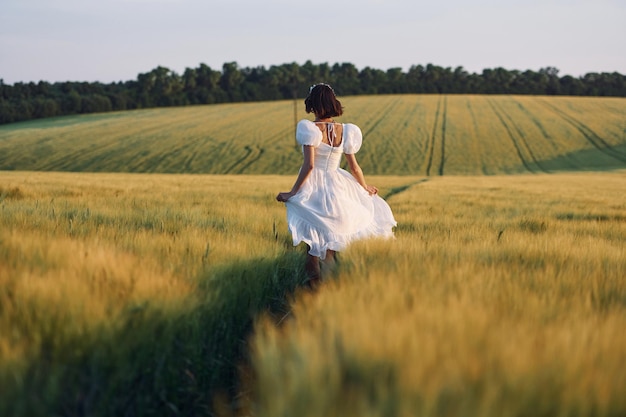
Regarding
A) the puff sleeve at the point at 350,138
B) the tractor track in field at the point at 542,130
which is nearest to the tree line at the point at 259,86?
the tractor track in field at the point at 542,130

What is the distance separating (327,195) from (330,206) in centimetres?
12

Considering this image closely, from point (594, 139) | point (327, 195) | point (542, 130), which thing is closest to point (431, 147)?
point (542, 130)

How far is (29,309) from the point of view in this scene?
179 centimetres

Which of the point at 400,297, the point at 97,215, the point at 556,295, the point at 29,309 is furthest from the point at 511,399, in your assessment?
the point at 97,215

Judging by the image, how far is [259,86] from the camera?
81.7 meters

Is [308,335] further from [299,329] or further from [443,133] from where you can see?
[443,133]

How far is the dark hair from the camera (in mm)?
4992

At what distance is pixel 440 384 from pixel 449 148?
145ft

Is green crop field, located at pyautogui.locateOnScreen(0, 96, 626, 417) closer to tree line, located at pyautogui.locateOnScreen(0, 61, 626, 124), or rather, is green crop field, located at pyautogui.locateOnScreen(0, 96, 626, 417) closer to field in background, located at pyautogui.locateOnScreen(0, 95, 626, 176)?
field in background, located at pyautogui.locateOnScreen(0, 95, 626, 176)

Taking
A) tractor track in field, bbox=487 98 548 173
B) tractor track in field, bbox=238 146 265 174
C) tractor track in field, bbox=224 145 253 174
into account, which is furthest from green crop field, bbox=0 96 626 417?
tractor track in field, bbox=487 98 548 173

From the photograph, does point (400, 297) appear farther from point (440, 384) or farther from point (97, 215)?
point (97, 215)

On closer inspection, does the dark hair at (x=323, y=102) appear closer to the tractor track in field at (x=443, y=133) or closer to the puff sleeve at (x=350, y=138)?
the puff sleeve at (x=350, y=138)

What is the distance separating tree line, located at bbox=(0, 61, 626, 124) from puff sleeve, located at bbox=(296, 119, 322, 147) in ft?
233

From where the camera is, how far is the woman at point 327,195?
4.75 m
